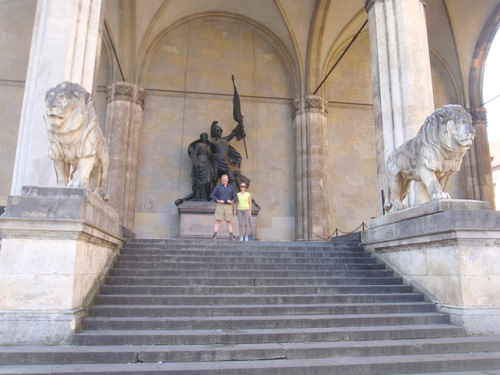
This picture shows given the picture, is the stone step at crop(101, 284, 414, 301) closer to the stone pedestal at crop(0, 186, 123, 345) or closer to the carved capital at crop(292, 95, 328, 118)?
the stone pedestal at crop(0, 186, 123, 345)

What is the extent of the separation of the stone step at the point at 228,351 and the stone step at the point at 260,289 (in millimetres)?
1362

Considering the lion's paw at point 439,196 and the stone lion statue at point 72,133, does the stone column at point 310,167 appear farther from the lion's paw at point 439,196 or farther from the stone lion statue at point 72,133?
the stone lion statue at point 72,133

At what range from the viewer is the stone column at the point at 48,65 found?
656 centimetres

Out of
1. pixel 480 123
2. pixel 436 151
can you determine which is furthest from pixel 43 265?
pixel 480 123

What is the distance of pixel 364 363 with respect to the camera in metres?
3.90

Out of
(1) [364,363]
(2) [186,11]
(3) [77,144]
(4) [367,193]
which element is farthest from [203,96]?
(1) [364,363]

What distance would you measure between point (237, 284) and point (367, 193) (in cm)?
1044

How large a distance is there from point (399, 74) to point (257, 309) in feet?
19.3

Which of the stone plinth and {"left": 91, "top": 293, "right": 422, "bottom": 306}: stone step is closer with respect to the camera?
{"left": 91, "top": 293, "right": 422, "bottom": 306}: stone step

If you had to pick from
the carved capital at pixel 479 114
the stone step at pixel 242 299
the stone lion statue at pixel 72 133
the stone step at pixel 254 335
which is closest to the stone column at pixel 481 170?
the carved capital at pixel 479 114

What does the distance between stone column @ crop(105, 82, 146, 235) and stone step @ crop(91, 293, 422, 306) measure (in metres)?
7.68

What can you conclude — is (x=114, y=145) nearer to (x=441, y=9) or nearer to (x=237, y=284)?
(x=237, y=284)

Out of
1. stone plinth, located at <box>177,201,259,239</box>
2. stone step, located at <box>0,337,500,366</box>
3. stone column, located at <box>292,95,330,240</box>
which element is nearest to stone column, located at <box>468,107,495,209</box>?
stone column, located at <box>292,95,330,240</box>

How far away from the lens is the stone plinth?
12.3 metres
